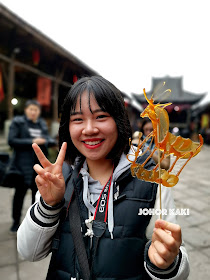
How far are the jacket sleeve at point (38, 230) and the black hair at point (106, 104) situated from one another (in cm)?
40

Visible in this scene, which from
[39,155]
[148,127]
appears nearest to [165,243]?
[39,155]

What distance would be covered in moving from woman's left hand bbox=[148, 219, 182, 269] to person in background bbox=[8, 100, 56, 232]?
214 cm

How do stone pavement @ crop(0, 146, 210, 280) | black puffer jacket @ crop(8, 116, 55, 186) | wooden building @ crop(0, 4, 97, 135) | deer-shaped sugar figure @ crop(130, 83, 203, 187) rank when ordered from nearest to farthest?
deer-shaped sugar figure @ crop(130, 83, 203, 187), stone pavement @ crop(0, 146, 210, 280), black puffer jacket @ crop(8, 116, 55, 186), wooden building @ crop(0, 4, 97, 135)

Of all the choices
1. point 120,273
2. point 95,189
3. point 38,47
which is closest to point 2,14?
point 38,47

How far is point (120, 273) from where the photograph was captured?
3.24 ft

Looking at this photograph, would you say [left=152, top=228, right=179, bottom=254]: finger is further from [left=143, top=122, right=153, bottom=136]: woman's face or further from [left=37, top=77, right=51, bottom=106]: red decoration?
[left=37, top=77, right=51, bottom=106]: red decoration

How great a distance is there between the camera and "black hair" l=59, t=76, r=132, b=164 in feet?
3.57

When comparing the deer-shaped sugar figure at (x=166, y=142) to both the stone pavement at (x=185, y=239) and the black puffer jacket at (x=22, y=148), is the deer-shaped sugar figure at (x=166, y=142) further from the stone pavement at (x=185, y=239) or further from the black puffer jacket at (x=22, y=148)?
the black puffer jacket at (x=22, y=148)

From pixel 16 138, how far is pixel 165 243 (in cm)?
250

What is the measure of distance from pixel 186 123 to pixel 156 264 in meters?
22.9

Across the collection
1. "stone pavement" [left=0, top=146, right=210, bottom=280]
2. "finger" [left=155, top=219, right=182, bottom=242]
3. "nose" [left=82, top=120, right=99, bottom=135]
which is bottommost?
"stone pavement" [left=0, top=146, right=210, bottom=280]

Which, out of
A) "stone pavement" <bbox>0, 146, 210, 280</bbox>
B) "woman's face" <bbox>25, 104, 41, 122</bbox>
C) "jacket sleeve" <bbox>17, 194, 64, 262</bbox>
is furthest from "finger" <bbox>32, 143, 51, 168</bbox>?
"woman's face" <bbox>25, 104, 41, 122</bbox>

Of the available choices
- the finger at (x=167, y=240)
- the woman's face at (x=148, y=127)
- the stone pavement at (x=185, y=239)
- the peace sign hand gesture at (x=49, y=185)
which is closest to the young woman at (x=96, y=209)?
the peace sign hand gesture at (x=49, y=185)

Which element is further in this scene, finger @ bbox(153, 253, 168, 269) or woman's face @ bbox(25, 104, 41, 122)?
woman's face @ bbox(25, 104, 41, 122)
